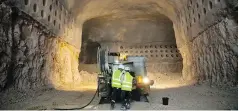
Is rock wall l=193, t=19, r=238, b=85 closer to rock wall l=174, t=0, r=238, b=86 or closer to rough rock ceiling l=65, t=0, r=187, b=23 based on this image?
rock wall l=174, t=0, r=238, b=86

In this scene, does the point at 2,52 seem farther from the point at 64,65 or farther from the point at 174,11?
the point at 174,11

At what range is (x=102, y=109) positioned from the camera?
13.9ft

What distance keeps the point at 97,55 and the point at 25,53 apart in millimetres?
2158

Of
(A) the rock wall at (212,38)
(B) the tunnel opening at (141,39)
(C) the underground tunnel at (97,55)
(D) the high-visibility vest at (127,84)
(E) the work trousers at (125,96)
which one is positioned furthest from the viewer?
(B) the tunnel opening at (141,39)

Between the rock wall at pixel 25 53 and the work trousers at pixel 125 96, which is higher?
the rock wall at pixel 25 53

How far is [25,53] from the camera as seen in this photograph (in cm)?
581

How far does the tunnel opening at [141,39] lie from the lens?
46.1 ft

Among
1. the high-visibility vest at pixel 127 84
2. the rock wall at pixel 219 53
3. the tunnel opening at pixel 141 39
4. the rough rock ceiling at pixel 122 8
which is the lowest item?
the high-visibility vest at pixel 127 84

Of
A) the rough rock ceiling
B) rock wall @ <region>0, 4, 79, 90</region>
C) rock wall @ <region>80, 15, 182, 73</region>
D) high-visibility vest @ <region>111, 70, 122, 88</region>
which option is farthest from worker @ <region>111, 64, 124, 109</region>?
rock wall @ <region>80, 15, 182, 73</region>

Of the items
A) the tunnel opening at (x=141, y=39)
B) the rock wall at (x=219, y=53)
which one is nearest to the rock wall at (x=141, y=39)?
the tunnel opening at (x=141, y=39)

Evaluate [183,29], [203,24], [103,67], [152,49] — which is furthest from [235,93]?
[152,49]

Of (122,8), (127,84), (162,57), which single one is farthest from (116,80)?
(162,57)

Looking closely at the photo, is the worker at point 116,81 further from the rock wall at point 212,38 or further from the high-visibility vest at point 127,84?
the rock wall at point 212,38

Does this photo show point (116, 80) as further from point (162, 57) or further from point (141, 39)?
point (141, 39)
